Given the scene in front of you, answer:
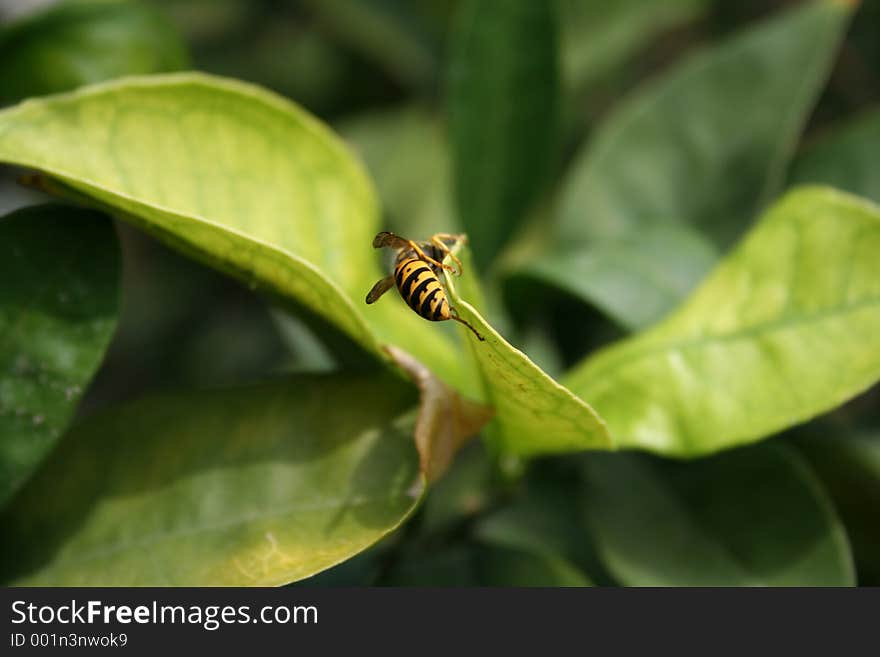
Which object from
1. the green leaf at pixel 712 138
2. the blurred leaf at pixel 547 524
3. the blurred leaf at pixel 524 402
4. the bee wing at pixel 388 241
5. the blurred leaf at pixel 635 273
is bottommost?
the blurred leaf at pixel 524 402

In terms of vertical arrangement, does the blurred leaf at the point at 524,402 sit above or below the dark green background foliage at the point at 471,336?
below

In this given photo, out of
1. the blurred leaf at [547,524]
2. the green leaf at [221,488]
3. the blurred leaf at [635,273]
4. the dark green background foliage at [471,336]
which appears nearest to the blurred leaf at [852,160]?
the dark green background foliage at [471,336]

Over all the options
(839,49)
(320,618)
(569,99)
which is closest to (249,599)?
(320,618)

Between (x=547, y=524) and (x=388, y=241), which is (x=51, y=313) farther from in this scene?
(x=547, y=524)

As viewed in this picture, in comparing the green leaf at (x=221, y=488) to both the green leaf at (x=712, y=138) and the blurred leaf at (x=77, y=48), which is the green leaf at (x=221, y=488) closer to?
the blurred leaf at (x=77, y=48)

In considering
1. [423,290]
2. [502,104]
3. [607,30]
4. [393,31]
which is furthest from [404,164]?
[423,290]

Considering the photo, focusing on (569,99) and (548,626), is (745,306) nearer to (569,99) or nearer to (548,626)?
(548,626)
